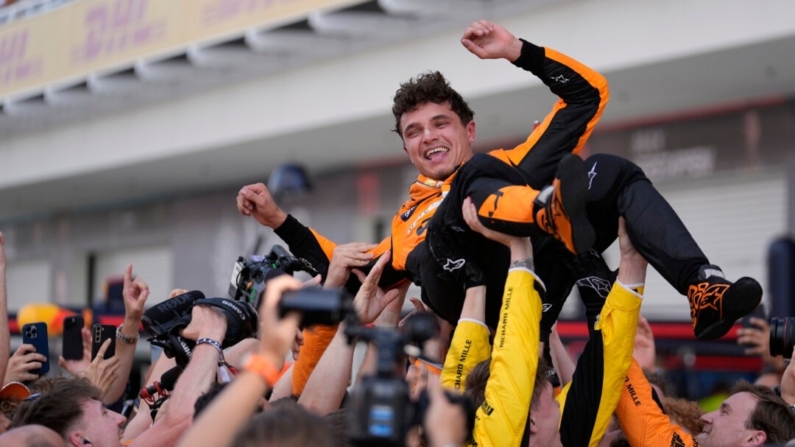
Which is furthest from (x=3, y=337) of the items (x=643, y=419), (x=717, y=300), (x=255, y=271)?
(x=717, y=300)

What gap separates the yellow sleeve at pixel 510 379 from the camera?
320cm

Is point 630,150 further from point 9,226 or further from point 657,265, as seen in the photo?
point 9,226

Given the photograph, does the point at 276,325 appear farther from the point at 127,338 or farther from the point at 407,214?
the point at 127,338

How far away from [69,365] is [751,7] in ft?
22.5

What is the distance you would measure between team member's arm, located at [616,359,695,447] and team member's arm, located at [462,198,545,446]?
58 centimetres

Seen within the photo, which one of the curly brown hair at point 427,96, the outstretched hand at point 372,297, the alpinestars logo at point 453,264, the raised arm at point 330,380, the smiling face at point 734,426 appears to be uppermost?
the curly brown hair at point 427,96

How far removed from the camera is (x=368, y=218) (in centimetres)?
1564

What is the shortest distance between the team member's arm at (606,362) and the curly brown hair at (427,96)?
141 cm

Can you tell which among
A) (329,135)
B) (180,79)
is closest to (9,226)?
(180,79)

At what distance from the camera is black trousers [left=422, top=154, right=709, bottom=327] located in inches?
144

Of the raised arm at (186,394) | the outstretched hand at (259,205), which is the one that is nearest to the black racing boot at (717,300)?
the raised arm at (186,394)

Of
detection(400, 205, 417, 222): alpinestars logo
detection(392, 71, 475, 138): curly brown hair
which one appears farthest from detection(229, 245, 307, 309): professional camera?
detection(392, 71, 475, 138): curly brown hair

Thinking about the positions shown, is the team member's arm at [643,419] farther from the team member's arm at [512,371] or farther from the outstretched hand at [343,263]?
the outstretched hand at [343,263]

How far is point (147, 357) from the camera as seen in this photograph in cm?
961
